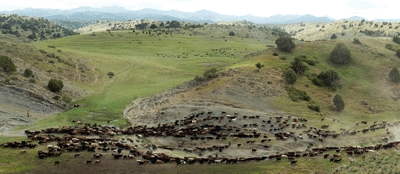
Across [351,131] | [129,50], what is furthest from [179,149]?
[129,50]

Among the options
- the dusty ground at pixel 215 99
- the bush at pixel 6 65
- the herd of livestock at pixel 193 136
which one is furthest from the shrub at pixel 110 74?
the herd of livestock at pixel 193 136

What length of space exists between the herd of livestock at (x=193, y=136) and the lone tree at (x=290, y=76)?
46.4 ft

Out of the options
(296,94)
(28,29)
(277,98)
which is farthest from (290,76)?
(28,29)

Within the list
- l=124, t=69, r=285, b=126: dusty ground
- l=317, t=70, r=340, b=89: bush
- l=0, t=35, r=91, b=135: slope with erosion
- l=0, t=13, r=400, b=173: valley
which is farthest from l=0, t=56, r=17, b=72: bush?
l=317, t=70, r=340, b=89: bush

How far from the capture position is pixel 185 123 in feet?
120

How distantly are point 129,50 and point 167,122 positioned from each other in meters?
83.1

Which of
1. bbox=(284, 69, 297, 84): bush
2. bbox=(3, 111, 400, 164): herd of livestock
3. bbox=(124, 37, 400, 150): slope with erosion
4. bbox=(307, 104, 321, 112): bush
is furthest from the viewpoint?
bbox=(284, 69, 297, 84): bush

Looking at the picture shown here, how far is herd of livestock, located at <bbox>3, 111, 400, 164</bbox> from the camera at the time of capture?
25.8m

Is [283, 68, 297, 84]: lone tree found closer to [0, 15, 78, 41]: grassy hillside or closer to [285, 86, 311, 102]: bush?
[285, 86, 311, 102]: bush

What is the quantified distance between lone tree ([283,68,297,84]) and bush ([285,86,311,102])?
2.39 meters

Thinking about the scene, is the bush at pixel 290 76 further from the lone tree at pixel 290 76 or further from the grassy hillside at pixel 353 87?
the grassy hillside at pixel 353 87

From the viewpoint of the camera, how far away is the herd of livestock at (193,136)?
1016 inches

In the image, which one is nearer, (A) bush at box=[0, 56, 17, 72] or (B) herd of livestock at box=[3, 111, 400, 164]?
(B) herd of livestock at box=[3, 111, 400, 164]

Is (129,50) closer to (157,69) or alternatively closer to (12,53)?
(157,69)
